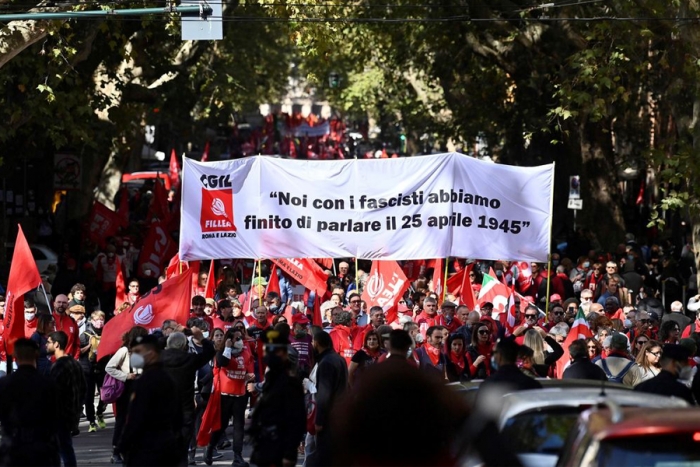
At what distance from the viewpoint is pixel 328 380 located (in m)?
12.0

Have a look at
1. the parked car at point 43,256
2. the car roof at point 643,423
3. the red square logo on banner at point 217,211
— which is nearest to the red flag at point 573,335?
the red square logo on banner at point 217,211

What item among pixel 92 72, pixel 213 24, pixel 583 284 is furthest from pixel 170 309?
pixel 92 72

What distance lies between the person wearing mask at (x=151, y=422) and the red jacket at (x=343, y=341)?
619 cm

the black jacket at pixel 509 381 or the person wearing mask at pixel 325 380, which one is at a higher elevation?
the black jacket at pixel 509 381

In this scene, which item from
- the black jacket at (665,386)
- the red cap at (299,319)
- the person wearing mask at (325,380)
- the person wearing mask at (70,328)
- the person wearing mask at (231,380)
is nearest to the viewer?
the black jacket at (665,386)

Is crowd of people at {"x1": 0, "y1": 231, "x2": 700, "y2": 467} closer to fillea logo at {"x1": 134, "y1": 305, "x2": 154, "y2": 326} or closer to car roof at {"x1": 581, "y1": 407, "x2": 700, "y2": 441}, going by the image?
fillea logo at {"x1": 134, "y1": 305, "x2": 154, "y2": 326}

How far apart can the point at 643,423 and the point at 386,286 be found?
41.8 feet

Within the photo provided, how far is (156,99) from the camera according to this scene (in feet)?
104

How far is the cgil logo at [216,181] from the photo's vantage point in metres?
18.3

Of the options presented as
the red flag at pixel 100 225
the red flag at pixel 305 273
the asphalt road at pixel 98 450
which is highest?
the red flag at pixel 100 225

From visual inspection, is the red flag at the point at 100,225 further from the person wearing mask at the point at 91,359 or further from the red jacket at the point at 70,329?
the red jacket at the point at 70,329

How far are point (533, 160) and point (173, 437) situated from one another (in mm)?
27374

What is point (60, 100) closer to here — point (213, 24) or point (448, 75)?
point (213, 24)

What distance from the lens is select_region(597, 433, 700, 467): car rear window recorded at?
254 inches
